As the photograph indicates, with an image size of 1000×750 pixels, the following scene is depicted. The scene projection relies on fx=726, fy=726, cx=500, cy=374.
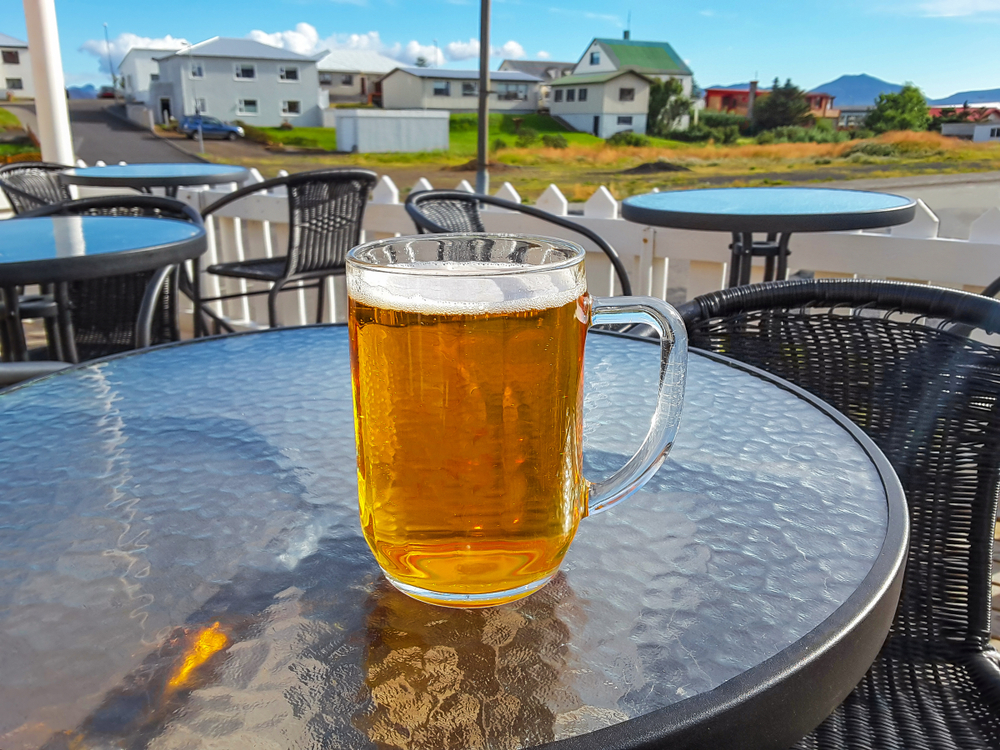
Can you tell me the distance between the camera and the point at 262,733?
303 mm

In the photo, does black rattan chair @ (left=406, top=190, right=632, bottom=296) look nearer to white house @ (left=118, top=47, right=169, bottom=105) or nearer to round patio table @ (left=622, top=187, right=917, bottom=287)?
round patio table @ (left=622, top=187, right=917, bottom=287)

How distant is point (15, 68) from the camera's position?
5.00 m

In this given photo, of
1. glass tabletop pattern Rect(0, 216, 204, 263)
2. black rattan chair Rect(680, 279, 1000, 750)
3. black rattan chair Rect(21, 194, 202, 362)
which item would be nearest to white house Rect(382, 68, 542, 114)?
black rattan chair Rect(21, 194, 202, 362)

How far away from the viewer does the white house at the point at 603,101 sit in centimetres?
1014

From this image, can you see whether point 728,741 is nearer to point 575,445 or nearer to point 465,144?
point 575,445

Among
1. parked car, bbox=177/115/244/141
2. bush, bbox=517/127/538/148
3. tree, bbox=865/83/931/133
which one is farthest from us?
parked car, bbox=177/115/244/141

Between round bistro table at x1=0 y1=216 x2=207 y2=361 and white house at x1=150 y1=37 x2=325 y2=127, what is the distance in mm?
18056

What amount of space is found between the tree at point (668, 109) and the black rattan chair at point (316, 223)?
220 inches

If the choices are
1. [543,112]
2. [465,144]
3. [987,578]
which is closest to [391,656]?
[987,578]

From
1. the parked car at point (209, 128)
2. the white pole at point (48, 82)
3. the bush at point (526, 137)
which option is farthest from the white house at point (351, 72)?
the white pole at point (48, 82)

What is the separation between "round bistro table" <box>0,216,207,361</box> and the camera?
1.45m

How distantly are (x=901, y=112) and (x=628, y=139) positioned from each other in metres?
5.52

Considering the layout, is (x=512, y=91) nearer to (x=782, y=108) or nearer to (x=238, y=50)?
(x=782, y=108)

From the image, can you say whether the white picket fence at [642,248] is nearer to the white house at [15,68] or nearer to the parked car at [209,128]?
the white house at [15,68]
